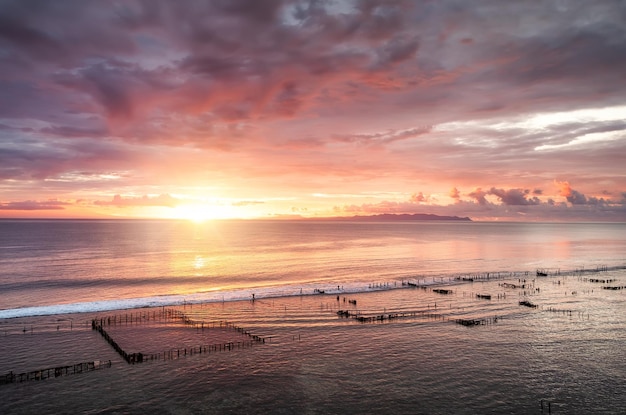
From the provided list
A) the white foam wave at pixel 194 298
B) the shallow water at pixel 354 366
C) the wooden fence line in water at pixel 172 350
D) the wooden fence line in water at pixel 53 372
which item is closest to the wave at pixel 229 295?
the white foam wave at pixel 194 298

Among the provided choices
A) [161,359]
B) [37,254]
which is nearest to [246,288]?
[161,359]

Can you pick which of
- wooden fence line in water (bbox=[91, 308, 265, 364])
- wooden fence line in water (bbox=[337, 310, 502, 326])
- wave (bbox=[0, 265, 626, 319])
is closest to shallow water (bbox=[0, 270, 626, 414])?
wooden fence line in water (bbox=[337, 310, 502, 326])

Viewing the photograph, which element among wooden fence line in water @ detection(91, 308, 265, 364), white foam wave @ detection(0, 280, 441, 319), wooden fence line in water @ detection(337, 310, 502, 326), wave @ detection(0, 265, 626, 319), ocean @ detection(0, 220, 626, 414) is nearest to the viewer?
ocean @ detection(0, 220, 626, 414)

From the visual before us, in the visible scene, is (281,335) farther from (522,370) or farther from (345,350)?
(522,370)

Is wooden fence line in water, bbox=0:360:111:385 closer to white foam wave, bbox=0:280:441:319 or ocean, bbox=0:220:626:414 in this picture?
ocean, bbox=0:220:626:414

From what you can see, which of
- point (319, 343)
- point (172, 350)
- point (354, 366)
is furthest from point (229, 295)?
point (354, 366)

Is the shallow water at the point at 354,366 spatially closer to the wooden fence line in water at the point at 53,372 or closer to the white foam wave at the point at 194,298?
the wooden fence line in water at the point at 53,372
